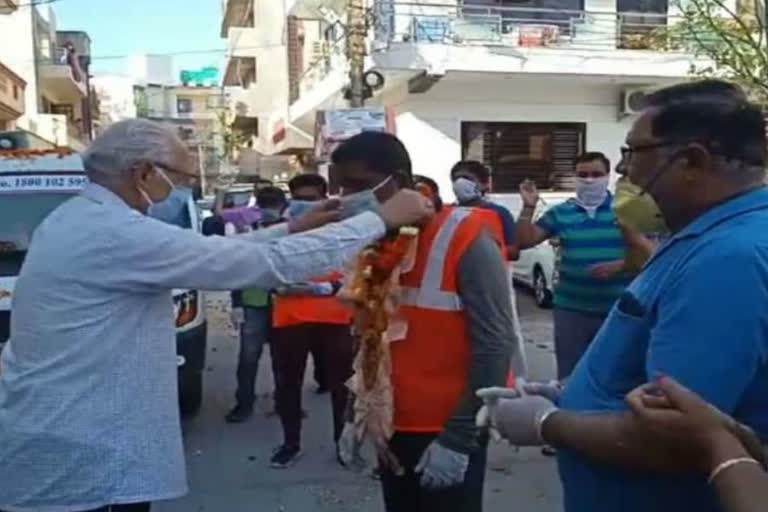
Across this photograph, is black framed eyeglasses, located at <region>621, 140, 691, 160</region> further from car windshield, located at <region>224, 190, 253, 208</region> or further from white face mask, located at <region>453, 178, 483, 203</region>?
car windshield, located at <region>224, 190, 253, 208</region>

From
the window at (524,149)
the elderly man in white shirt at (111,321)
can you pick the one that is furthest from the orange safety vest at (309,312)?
the window at (524,149)

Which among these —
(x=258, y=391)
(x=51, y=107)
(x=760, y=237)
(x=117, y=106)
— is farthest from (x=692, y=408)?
(x=117, y=106)

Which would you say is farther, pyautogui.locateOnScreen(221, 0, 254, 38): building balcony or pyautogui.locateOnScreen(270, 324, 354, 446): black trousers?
pyautogui.locateOnScreen(221, 0, 254, 38): building balcony

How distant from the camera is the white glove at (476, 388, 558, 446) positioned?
178cm

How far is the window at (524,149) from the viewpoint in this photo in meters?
16.3

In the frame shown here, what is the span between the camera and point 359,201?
105 inches

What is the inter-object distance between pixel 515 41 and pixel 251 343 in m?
10.4

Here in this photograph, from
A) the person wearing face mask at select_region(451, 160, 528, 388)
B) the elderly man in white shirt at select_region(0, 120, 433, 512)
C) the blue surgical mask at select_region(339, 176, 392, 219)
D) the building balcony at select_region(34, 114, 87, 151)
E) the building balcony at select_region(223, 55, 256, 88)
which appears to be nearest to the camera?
the elderly man in white shirt at select_region(0, 120, 433, 512)

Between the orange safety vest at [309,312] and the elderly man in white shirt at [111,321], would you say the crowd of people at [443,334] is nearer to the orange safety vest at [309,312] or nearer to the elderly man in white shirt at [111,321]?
the elderly man in white shirt at [111,321]

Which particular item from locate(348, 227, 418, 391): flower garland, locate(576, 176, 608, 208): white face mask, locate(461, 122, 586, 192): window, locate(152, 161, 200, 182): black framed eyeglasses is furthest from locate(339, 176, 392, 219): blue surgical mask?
locate(461, 122, 586, 192): window

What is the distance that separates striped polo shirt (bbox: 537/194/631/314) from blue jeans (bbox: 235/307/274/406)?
2.36 meters

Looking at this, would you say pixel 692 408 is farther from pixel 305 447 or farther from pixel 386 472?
pixel 305 447

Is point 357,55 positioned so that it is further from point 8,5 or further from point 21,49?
point 21,49

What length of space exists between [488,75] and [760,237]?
1446cm
